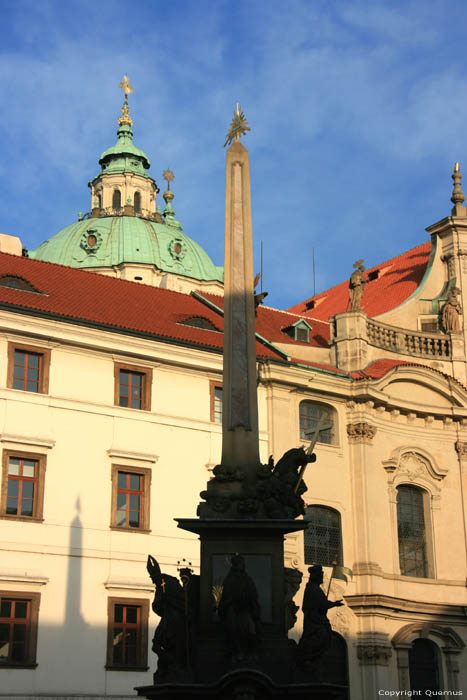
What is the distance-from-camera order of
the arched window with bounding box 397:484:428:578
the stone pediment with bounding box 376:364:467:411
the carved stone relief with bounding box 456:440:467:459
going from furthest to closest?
the carved stone relief with bounding box 456:440:467:459
the stone pediment with bounding box 376:364:467:411
the arched window with bounding box 397:484:428:578

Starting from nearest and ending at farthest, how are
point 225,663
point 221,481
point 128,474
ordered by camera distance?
point 225,663 < point 221,481 < point 128,474

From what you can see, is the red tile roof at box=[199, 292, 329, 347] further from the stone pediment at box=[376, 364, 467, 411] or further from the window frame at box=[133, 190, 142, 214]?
the window frame at box=[133, 190, 142, 214]

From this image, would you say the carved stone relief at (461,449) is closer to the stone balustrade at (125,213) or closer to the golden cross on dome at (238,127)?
the golden cross on dome at (238,127)

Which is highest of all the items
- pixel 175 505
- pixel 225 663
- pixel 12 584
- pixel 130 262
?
pixel 130 262

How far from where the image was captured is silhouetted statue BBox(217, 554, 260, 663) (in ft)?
40.2

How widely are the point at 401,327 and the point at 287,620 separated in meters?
22.6

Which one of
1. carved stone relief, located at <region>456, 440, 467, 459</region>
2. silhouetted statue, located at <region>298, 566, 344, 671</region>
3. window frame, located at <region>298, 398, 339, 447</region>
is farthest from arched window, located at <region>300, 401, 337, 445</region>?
silhouetted statue, located at <region>298, 566, 344, 671</region>

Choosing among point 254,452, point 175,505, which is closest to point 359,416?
point 175,505

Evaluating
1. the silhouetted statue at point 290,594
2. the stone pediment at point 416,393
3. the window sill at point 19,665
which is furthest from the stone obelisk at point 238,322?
the stone pediment at point 416,393

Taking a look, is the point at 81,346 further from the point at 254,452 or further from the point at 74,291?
the point at 254,452

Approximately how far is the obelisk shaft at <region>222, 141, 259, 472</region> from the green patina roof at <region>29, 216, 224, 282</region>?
40.6 m

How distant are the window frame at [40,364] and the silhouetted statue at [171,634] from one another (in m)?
13.3

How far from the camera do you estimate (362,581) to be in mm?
29609

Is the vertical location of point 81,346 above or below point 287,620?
above
